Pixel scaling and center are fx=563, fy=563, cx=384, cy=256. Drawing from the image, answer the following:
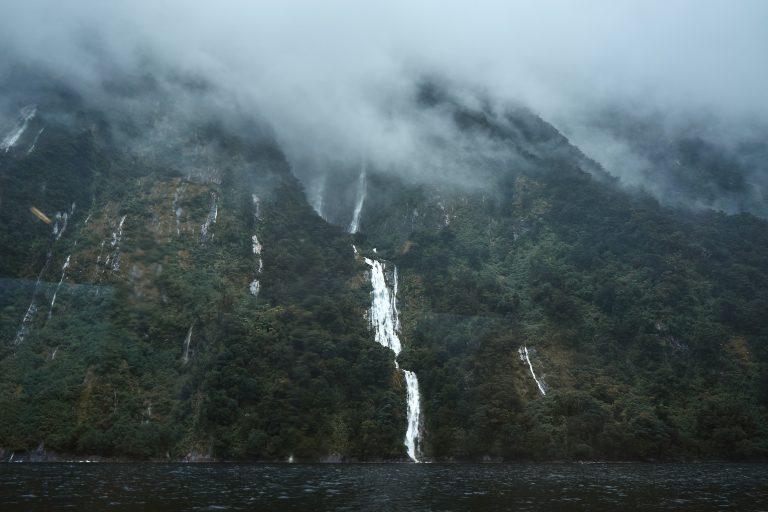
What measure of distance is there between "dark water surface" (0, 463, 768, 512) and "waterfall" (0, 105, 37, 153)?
82.5 metres

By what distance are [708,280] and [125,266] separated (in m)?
85.6

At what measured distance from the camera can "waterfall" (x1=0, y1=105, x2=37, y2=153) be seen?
9894 centimetres

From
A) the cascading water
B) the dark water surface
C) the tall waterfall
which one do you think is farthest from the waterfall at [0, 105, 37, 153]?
the dark water surface

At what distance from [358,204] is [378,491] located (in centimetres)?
10592

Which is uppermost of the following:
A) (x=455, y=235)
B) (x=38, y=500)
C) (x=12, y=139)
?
(x=12, y=139)

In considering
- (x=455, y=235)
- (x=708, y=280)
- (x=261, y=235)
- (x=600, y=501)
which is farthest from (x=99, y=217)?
(x=708, y=280)

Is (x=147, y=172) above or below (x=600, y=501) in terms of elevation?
above

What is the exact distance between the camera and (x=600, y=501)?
2497 centimetres

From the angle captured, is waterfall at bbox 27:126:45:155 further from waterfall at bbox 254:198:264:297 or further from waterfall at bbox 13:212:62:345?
waterfall at bbox 254:198:264:297

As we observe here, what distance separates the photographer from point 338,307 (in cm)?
7738

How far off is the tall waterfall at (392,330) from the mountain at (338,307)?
0.41 m

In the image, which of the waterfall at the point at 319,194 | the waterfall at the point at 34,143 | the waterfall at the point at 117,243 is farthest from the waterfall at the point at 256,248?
A: the waterfall at the point at 34,143

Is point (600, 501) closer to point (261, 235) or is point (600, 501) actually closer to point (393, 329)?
point (393, 329)

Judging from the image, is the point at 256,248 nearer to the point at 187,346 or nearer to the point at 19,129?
the point at 187,346
